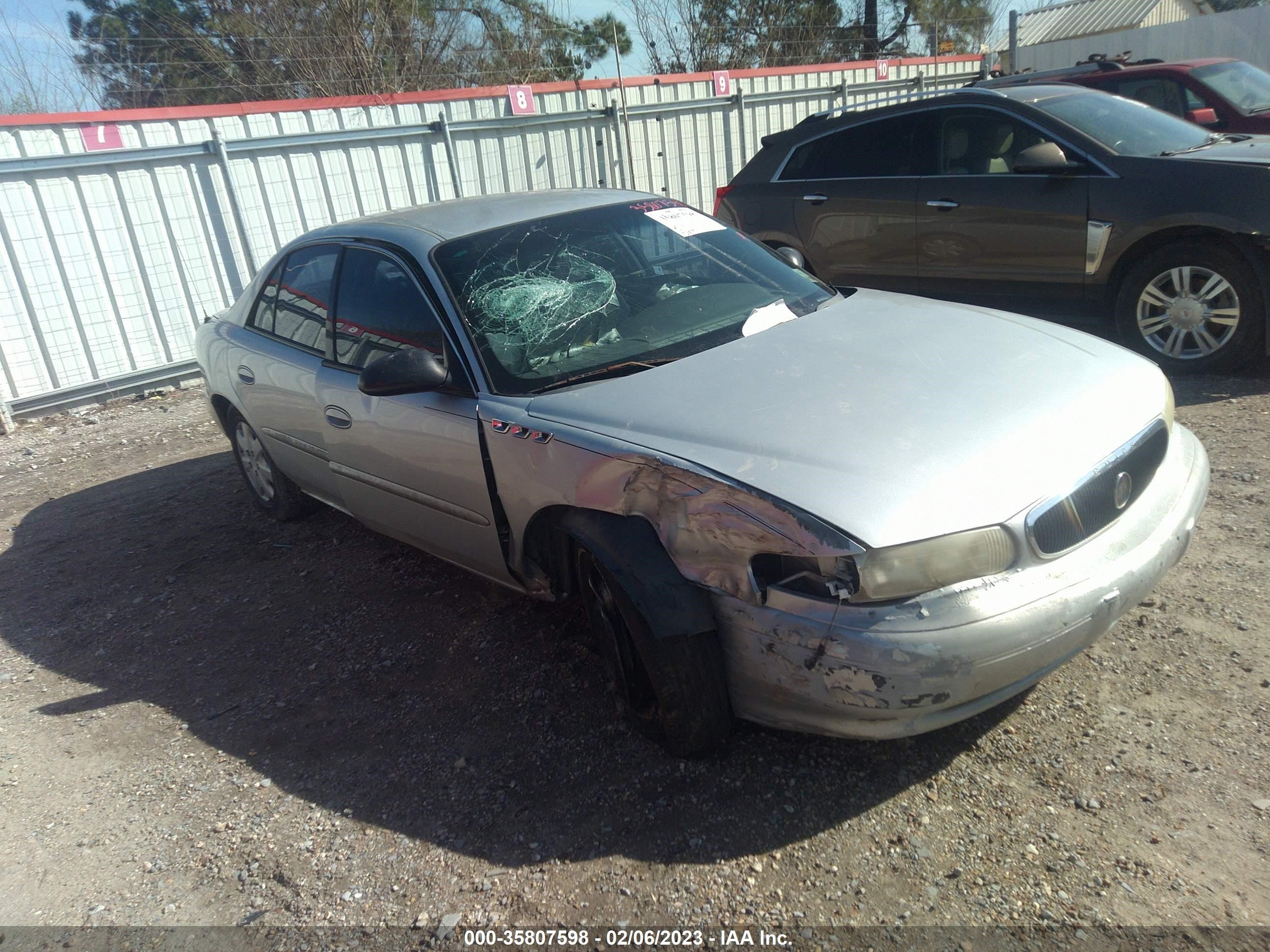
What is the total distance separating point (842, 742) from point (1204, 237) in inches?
164

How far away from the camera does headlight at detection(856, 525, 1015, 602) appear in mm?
2256

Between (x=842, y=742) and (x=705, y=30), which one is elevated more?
(x=705, y=30)

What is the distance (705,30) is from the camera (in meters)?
20.7

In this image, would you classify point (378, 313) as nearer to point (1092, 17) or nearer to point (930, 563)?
point (930, 563)

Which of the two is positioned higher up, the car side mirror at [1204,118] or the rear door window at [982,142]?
the rear door window at [982,142]

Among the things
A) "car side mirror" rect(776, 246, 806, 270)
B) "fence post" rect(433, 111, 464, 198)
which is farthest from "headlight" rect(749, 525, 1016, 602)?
"fence post" rect(433, 111, 464, 198)

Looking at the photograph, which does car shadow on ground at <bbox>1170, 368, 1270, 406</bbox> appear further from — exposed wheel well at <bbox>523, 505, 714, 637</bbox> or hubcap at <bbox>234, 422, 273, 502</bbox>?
hubcap at <bbox>234, 422, 273, 502</bbox>

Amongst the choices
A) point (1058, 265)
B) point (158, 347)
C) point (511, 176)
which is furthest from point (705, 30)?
point (1058, 265)

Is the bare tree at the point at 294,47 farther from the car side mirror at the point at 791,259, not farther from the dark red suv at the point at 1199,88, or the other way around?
the car side mirror at the point at 791,259

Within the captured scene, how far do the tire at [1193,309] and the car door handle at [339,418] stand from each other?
451cm

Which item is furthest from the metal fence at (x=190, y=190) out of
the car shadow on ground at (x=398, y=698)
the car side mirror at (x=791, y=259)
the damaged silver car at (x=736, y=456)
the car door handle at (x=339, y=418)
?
the car door handle at (x=339, y=418)

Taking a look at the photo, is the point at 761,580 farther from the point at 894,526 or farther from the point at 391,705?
the point at 391,705

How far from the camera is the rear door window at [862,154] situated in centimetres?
654

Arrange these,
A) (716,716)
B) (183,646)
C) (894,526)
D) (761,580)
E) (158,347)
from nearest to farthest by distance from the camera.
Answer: (894,526) < (761,580) < (716,716) < (183,646) < (158,347)
